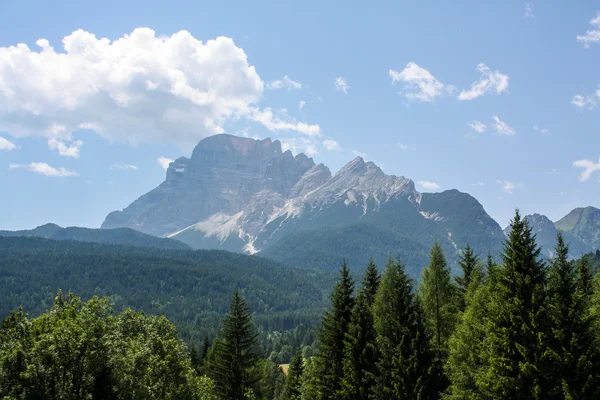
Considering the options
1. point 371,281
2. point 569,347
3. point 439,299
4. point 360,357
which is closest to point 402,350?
point 360,357

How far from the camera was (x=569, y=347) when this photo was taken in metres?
22.4

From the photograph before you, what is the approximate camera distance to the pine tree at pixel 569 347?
21.4 meters

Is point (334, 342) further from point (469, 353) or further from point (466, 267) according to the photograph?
point (466, 267)

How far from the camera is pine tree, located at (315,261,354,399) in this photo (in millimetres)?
34656

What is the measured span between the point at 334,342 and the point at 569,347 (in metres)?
17.1

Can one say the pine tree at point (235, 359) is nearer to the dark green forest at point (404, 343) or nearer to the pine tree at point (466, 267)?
the dark green forest at point (404, 343)

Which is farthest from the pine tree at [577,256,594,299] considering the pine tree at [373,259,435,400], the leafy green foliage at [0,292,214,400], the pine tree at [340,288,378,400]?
the leafy green foliage at [0,292,214,400]

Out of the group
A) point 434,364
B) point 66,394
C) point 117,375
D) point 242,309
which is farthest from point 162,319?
point 434,364

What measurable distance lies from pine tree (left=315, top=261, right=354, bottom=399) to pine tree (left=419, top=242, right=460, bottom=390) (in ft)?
22.9

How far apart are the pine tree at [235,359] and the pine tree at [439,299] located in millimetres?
16506

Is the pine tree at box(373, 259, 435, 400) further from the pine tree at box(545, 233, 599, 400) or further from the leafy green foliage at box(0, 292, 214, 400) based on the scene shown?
the leafy green foliage at box(0, 292, 214, 400)

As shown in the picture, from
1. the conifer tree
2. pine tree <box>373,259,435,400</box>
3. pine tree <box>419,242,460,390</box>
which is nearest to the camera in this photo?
the conifer tree

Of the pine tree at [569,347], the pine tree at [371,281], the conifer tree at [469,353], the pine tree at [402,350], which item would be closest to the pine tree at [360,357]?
the pine tree at [402,350]

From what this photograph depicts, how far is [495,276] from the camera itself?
26.4m
